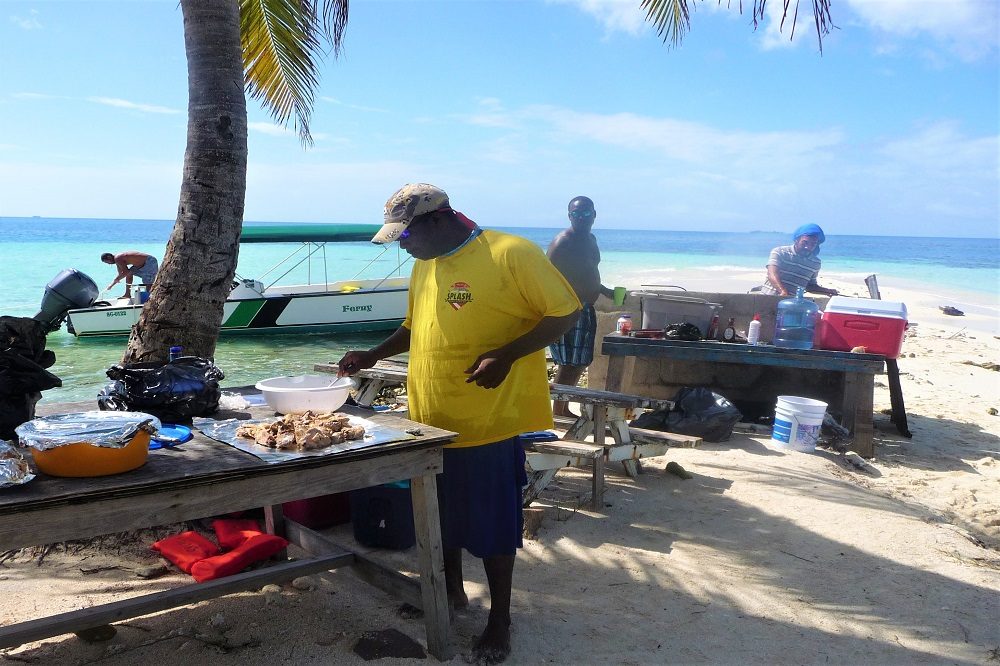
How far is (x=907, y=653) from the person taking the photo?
9.68 ft

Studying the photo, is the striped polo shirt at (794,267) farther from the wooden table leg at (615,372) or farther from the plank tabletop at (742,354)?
the wooden table leg at (615,372)

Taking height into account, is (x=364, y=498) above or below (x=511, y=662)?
above

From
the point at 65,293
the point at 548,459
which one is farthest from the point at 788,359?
the point at 65,293

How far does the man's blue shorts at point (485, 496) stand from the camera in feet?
9.23

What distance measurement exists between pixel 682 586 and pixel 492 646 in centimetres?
117

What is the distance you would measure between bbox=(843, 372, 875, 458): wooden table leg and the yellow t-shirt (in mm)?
4298

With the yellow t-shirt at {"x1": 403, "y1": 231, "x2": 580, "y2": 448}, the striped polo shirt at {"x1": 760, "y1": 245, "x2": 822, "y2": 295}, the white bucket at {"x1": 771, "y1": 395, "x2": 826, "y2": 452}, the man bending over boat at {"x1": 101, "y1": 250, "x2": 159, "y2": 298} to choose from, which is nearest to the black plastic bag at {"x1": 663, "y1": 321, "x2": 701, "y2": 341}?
the white bucket at {"x1": 771, "y1": 395, "x2": 826, "y2": 452}

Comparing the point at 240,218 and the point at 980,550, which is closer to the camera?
the point at 980,550

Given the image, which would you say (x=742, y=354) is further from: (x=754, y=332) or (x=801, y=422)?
(x=801, y=422)

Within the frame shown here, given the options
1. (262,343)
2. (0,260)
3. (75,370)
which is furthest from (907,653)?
(0,260)

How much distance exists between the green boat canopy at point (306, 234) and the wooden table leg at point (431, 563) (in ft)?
43.6

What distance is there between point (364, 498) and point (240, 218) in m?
1.81

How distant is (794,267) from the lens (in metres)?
7.75

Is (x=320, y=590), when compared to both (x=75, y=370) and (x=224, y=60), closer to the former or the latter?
(x=224, y=60)
